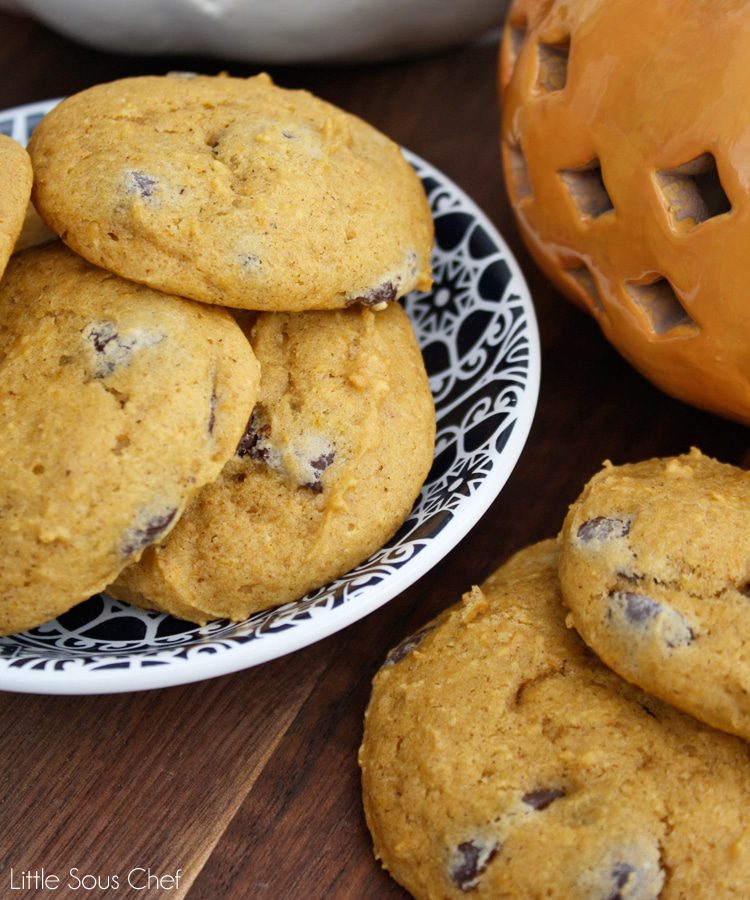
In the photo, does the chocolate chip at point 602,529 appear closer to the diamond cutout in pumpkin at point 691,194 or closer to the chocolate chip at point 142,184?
the diamond cutout in pumpkin at point 691,194

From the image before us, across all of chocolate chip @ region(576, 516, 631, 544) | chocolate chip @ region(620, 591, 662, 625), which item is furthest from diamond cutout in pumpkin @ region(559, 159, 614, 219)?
chocolate chip @ region(620, 591, 662, 625)

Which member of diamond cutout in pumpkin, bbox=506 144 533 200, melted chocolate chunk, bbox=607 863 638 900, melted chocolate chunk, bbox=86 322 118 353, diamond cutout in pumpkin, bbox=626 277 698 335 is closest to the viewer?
melted chocolate chunk, bbox=607 863 638 900

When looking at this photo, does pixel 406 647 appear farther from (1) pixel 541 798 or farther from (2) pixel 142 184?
(2) pixel 142 184

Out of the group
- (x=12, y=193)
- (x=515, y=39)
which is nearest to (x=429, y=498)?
(x=12, y=193)

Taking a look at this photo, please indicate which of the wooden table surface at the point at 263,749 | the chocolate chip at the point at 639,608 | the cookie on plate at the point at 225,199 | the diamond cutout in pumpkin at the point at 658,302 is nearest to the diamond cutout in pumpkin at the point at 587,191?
the diamond cutout in pumpkin at the point at 658,302

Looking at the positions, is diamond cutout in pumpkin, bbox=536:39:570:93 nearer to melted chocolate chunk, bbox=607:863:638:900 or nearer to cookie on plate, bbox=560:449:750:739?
cookie on plate, bbox=560:449:750:739
